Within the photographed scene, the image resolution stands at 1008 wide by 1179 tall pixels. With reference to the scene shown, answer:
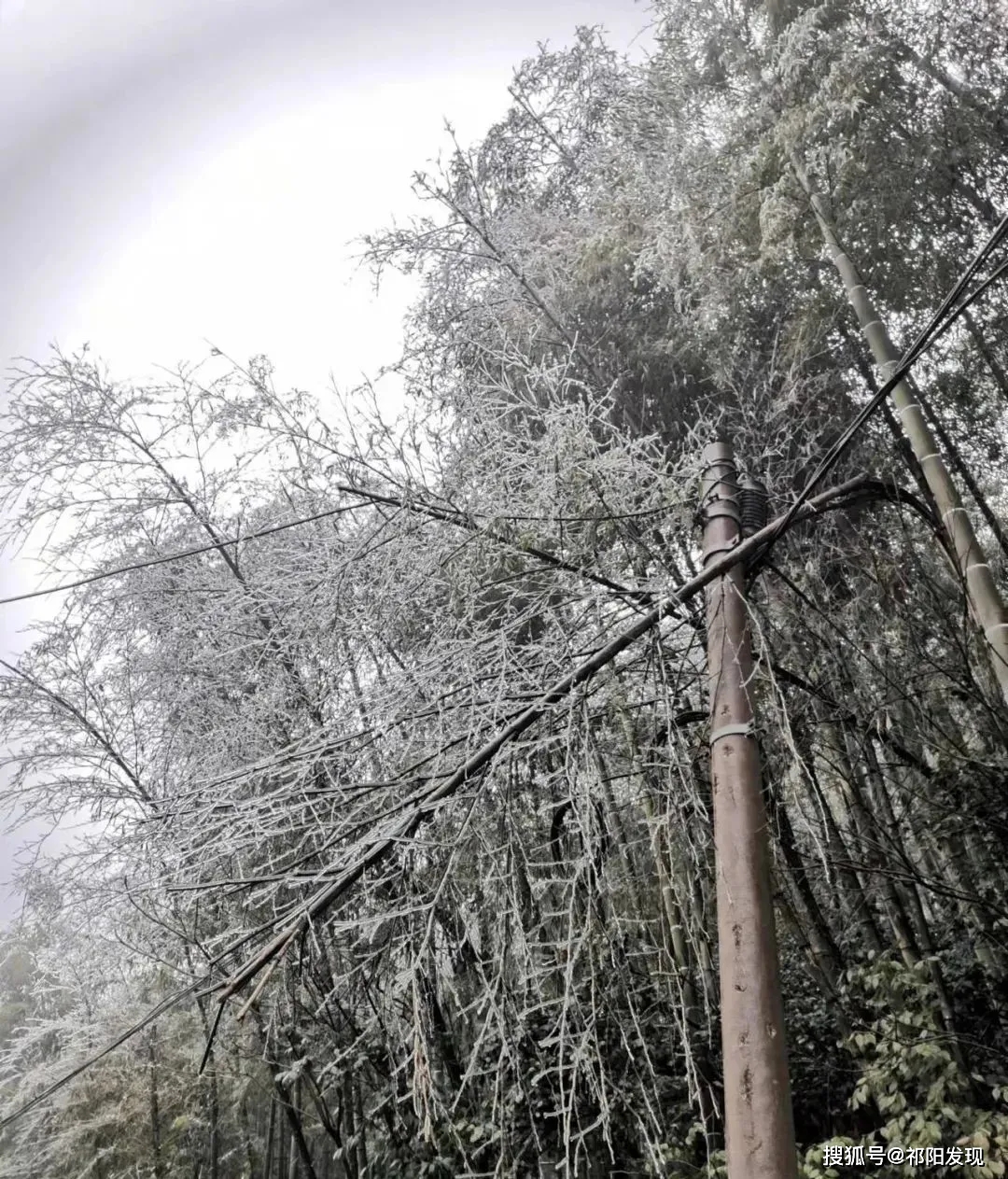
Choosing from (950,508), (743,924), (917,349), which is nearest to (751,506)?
(917,349)

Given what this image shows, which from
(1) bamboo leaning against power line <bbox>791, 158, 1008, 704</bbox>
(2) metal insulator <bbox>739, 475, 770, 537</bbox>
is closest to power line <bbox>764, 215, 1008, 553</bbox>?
(2) metal insulator <bbox>739, 475, 770, 537</bbox>

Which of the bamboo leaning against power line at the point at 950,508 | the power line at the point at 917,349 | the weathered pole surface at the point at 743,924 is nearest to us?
the weathered pole surface at the point at 743,924

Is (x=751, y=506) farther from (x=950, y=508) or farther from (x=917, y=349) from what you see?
(x=950, y=508)

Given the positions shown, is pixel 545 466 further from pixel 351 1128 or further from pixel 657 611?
pixel 351 1128

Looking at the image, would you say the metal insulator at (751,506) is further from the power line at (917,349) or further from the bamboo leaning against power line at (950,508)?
the bamboo leaning against power line at (950,508)

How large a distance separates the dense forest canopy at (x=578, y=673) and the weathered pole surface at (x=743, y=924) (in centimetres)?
11

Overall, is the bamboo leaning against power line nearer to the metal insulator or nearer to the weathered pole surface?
the metal insulator

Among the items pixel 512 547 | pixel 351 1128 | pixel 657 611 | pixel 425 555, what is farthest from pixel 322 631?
pixel 351 1128

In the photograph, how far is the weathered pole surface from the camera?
1272 mm

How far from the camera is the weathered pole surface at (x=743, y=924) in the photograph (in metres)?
1.27

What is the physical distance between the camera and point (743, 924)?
1.40m

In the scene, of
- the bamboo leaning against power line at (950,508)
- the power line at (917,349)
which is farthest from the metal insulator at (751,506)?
the bamboo leaning against power line at (950,508)

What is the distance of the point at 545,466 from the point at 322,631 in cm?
81

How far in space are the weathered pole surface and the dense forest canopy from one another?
11cm
